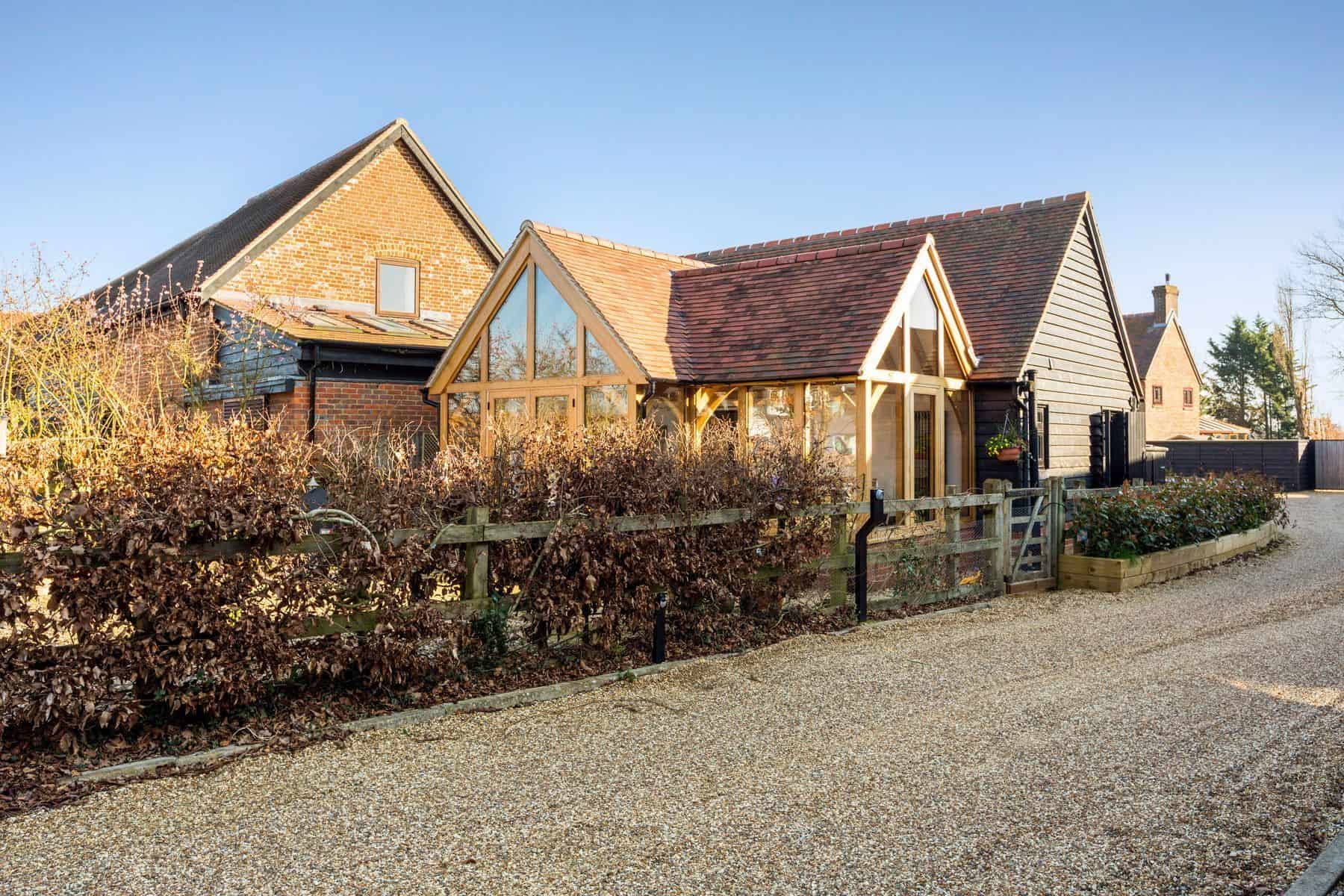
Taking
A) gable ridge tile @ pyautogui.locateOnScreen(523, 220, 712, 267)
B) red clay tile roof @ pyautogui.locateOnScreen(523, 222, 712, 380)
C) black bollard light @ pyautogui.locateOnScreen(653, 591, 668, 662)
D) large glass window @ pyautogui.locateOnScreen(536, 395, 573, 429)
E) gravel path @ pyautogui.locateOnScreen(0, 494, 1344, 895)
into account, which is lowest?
gravel path @ pyautogui.locateOnScreen(0, 494, 1344, 895)

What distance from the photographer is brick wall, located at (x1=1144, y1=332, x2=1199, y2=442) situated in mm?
38406

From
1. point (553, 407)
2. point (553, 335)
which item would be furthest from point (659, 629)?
point (553, 335)

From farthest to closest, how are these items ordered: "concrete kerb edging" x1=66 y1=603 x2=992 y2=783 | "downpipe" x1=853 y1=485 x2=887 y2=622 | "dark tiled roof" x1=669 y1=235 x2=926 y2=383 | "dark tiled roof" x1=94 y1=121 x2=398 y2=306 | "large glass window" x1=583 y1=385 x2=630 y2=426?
"dark tiled roof" x1=94 y1=121 x2=398 y2=306
"large glass window" x1=583 y1=385 x2=630 y2=426
"dark tiled roof" x1=669 y1=235 x2=926 y2=383
"downpipe" x1=853 y1=485 x2=887 y2=622
"concrete kerb edging" x1=66 y1=603 x2=992 y2=783

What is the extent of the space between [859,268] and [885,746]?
10.1 m

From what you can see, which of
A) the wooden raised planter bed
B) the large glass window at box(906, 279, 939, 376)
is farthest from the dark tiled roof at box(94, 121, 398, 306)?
the wooden raised planter bed

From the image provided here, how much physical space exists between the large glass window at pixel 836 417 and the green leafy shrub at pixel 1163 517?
10.2 ft

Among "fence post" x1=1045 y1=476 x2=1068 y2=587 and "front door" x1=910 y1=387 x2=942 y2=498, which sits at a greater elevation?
"front door" x1=910 y1=387 x2=942 y2=498

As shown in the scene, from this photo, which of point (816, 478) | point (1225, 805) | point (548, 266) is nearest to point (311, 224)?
point (548, 266)

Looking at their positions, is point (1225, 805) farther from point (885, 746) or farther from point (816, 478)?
point (816, 478)

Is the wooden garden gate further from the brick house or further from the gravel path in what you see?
the brick house

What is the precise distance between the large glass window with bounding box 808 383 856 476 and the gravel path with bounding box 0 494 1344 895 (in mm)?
6172

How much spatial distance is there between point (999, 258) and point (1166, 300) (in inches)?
1114

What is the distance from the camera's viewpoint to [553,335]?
14062 mm

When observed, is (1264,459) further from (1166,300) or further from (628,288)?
(628,288)
